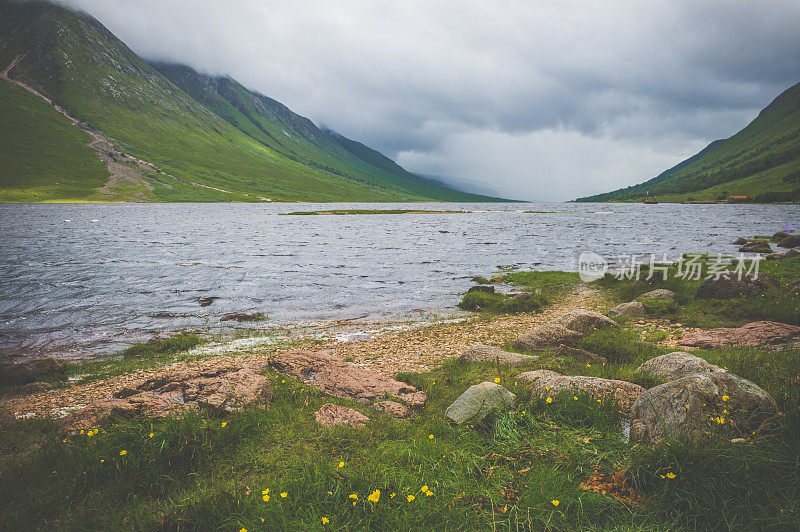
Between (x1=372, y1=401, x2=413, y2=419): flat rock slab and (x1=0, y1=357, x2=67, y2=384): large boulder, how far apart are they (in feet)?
43.8

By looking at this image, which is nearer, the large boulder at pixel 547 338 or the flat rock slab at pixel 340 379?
the flat rock slab at pixel 340 379

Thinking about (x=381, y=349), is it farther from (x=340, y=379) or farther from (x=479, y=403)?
(x=479, y=403)

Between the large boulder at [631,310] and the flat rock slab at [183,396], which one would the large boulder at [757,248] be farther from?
the flat rock slab at [183,396]

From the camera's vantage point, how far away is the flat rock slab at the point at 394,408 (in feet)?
26.0

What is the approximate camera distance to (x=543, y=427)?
21.4 ft

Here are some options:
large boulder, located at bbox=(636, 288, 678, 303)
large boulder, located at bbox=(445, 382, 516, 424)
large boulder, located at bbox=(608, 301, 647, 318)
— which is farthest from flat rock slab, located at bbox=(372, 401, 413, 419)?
large boulder, located at bbox=(636, 288, 678, 303)

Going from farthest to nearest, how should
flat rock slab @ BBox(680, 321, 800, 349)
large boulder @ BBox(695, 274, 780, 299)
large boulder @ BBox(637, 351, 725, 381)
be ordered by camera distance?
large boulder @ BBox(695, 274, 780, 299) < flat rock slab @ BBox(680, 321, 800, 349) < large boulder @ BBox(637, 351, 725, 381)

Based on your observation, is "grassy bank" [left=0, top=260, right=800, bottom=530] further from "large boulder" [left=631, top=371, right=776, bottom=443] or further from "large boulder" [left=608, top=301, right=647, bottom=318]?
"large boulder" [left=608, top=301, right=647, bottom=318]

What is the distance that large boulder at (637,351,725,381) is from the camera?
297 inches

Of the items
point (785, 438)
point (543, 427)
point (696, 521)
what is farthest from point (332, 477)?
point (785, 438)

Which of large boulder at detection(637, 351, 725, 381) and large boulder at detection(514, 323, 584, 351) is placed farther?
large boulder at detection(514, 323, 584, 351)

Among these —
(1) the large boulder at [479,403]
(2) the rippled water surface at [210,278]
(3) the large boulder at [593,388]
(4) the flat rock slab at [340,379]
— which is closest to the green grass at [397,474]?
(1) the large boulder at [479,403]

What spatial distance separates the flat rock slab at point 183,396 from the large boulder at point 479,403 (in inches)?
171

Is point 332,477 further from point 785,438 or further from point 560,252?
→ point 560,252
